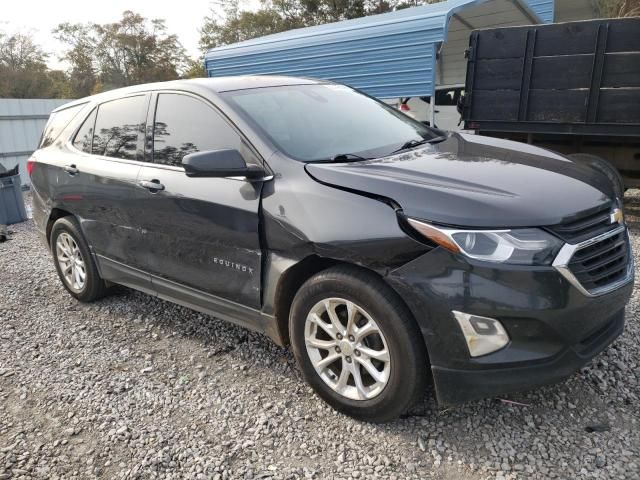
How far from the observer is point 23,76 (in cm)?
3141

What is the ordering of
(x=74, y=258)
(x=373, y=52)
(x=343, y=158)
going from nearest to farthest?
(x=343, y=158) → (x=74, y=258) → (x=373, y=52)

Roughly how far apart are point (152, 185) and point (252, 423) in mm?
1604

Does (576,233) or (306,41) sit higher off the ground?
(306,41)

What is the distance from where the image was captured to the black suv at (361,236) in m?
2.16

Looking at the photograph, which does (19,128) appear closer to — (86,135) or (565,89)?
(86,135)

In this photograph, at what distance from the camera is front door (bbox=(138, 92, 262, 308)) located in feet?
9.37

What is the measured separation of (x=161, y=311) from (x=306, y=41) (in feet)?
27.9

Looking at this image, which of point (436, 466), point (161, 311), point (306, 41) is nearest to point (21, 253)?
point (161, 311)

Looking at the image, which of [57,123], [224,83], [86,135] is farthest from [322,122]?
[57,123]

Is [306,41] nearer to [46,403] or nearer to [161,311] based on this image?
[161,311]

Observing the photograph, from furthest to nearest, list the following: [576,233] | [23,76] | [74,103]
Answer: [23,76]
[74,103]
[576,233]

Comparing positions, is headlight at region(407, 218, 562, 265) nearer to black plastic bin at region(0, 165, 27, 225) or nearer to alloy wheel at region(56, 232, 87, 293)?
alloy wheel at region(56, 232, 87, 293)

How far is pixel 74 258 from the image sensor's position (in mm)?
4348

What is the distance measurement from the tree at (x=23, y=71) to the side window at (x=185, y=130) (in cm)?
3293
